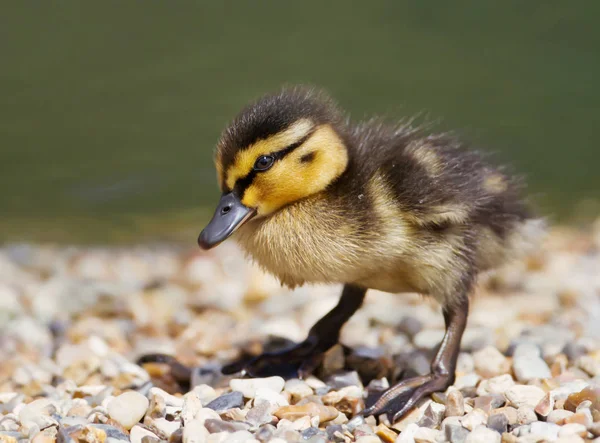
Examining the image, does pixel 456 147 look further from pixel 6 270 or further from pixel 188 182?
pixel 188 182

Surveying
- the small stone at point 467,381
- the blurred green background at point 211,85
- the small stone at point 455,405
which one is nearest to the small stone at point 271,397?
the small stone at point 455,405

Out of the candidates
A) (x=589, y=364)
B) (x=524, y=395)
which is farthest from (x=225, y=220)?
(x=589, y=364)

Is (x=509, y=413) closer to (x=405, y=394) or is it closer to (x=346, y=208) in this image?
(x=405, y=394)

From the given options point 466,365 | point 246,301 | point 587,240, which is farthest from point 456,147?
point 587,240

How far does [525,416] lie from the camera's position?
8.33 ft

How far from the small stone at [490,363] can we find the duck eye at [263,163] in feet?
3.51

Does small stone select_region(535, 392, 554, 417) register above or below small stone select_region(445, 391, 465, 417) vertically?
below

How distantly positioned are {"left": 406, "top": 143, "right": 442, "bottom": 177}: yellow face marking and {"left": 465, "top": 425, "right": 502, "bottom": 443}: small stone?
2.75 feet

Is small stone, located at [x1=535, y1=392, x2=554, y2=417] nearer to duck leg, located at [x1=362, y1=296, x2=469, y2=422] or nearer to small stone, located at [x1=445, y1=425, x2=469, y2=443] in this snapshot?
small stone, located at [x1=445, y1=425, x2=469, y2=443]

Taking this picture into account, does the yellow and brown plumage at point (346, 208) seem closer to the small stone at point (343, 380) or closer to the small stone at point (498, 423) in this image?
the small stone at point (343, 380)

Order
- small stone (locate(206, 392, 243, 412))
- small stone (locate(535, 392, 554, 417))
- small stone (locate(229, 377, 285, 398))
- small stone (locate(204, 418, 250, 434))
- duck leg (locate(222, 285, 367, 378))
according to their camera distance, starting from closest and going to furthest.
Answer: small stone (locate(204, 418, 250, 434)) < small stone (locate(535, 392, 554, 417)) < small stone (locate(206, 392, 243, 412)) < small stone (locate(229, 377, 285, 398)) < duck leg (locate(222, 285, 367, 378))

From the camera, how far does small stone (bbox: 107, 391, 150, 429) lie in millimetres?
2607

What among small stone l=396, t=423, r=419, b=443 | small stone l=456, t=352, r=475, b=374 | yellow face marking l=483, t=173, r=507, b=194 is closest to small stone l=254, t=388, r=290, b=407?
small stone l=396, t=423, r=419, b=443

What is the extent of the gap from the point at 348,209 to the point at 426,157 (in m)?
0.34
